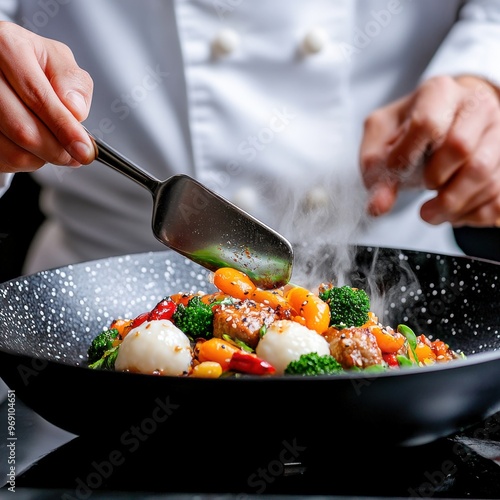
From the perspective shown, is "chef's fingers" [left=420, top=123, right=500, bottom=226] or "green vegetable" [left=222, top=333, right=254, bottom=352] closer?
"green vegetable" [left=222, top=333, right=254, bottom=352]

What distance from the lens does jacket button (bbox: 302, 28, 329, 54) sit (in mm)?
2521

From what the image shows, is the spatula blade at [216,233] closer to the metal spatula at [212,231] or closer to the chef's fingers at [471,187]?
the metal spatula at [212,231]

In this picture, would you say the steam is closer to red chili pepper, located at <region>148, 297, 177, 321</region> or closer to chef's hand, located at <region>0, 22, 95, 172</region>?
red chili pepper, located at <region>148, 297, 177, 321</region>

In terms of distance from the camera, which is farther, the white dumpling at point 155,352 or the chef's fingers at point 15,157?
the chef's fingers at point 15,157

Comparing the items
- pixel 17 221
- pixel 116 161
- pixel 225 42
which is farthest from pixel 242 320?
pixel 17 221

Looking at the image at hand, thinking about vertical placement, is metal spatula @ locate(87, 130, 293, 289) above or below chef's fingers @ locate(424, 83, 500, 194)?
below

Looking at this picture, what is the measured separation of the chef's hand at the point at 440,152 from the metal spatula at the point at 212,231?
1.49ft

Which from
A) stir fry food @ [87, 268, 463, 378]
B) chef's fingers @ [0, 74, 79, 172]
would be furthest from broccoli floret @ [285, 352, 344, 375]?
chef's fingers @ [0, 74, 79, 172]

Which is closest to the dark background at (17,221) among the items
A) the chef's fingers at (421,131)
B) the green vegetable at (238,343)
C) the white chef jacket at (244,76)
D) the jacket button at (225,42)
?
the white chef jacket at (244,76)

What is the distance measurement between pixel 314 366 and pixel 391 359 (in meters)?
0.32

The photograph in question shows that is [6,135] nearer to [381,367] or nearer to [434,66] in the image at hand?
[381,367]

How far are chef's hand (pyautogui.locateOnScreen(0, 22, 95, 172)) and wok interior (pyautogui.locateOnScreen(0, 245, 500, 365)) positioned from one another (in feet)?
1.04

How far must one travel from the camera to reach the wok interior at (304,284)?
187 cm

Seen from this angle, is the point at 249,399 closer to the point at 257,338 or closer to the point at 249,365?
the point at 249,365
